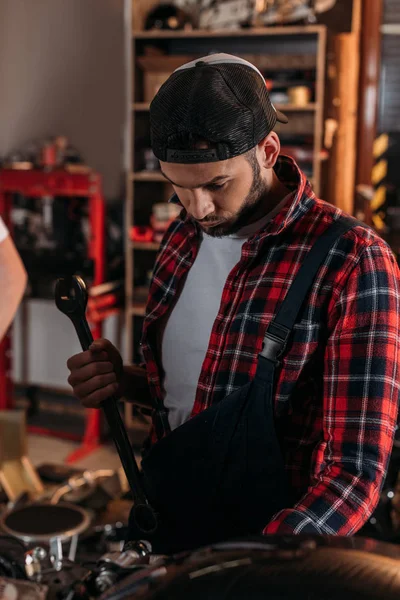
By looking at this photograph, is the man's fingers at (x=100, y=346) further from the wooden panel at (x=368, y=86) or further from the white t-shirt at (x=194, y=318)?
the wooden panel at (x=368, y=86)

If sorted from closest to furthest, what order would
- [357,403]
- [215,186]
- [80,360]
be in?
[357,403] → [215,186] → [80,360]

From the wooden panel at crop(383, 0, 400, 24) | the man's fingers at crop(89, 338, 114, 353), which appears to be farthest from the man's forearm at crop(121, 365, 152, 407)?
the wooden panel at crop(383, 0, 400, 24)

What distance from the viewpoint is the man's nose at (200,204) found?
4.12 ft

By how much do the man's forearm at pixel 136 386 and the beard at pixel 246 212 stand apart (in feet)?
1.32

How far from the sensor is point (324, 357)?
1217 mm

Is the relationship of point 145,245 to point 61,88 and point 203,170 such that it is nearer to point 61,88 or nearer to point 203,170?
point 61,88

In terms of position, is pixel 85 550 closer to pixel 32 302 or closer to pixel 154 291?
pixel 154 291

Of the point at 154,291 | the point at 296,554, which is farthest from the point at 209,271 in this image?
the point at 296,554

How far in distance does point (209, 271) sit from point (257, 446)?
366 millimetres

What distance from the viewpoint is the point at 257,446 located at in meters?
1.26

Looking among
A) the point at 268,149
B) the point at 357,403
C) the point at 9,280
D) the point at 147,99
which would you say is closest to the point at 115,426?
the point at 357,403

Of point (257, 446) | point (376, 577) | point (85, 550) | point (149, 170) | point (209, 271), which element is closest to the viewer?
point (376, 577)

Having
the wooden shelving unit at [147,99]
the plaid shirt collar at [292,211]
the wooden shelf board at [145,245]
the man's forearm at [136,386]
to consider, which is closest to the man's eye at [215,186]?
the plaid shirt collar at [292,211]

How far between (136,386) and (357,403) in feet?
1.95
